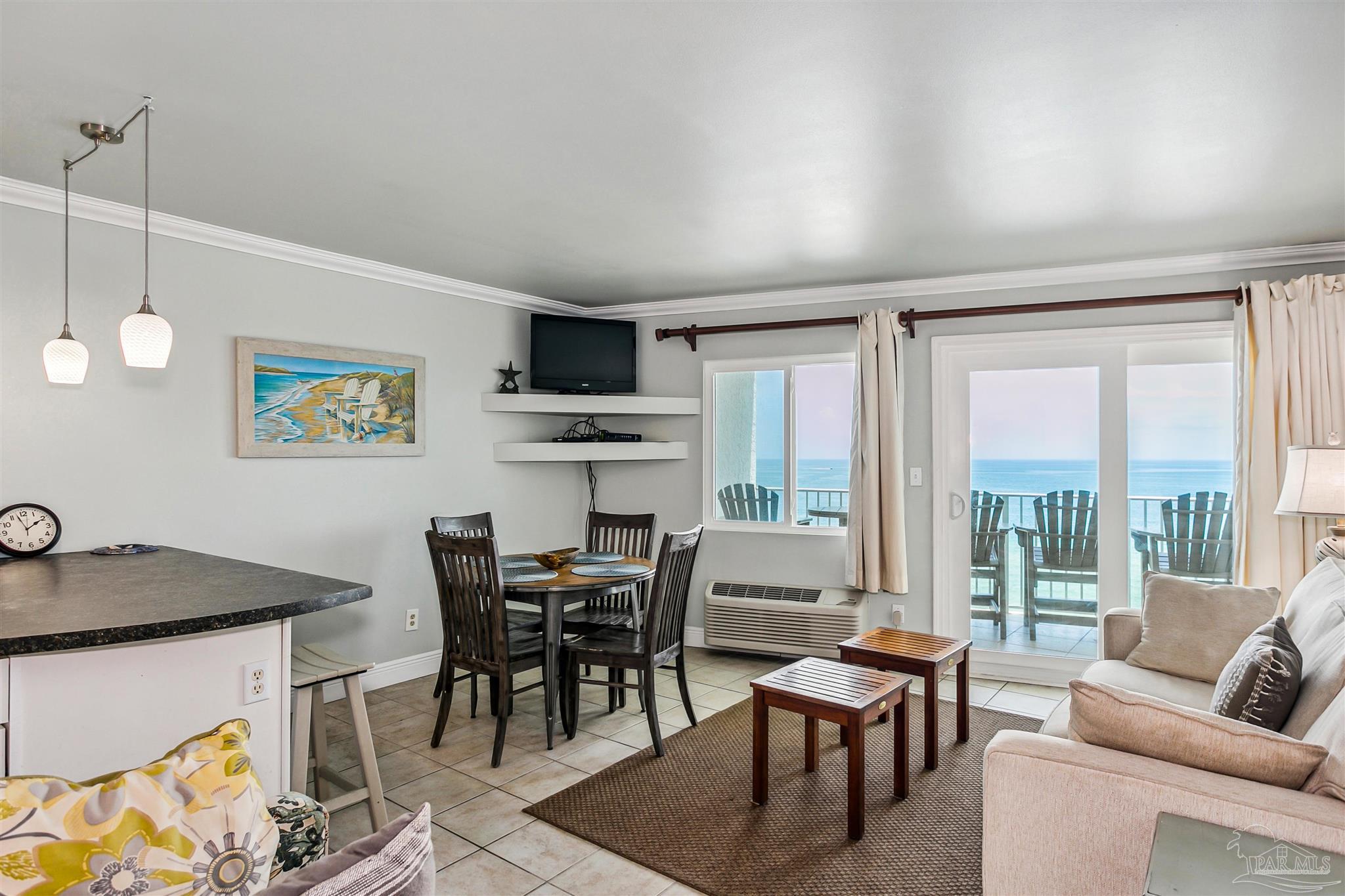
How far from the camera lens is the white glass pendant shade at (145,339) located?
229 centimetres

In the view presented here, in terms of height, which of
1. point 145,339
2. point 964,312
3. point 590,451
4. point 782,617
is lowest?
point 782,617

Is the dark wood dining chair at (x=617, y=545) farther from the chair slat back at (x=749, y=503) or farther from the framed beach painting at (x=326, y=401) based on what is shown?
the framed beach painting at (x=326, y=401)

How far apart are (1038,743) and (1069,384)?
126 inches

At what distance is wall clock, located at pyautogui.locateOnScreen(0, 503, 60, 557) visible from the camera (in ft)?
9.35

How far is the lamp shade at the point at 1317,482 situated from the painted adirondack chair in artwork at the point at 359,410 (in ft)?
14.4

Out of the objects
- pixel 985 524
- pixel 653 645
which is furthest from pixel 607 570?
pixel 985 524

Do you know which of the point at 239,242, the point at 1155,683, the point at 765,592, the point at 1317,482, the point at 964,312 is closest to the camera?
the point at 1155,683

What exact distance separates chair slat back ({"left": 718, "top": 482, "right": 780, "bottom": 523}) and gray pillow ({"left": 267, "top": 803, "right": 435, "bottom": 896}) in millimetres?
4413

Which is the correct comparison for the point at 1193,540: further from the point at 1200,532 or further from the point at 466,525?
the point at 466,525

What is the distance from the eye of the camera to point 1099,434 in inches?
171

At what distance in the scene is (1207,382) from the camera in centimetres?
413

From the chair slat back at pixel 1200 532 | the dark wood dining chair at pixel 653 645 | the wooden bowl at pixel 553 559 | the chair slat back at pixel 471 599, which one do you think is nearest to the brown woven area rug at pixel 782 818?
the dark wood dining chair at pixel 653 645

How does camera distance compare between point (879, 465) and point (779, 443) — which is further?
point (779, 443)

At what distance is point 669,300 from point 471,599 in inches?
110
